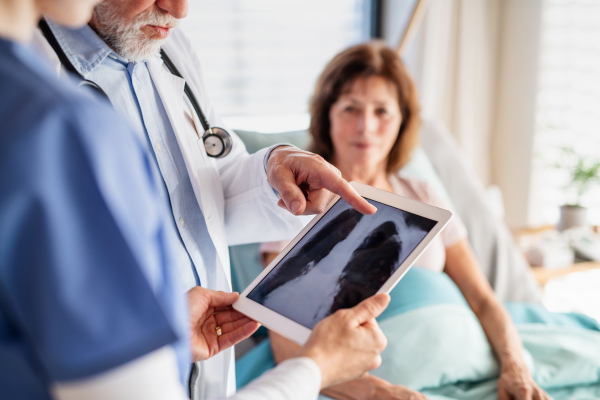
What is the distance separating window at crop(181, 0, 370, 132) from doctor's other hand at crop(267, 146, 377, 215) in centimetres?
141

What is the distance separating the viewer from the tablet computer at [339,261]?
66 cm

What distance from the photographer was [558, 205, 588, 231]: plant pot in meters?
1.91

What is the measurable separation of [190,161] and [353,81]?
743 mm

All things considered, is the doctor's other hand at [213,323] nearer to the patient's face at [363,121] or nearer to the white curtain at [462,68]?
the patient's face at [363,121]

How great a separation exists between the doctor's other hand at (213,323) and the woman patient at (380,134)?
1.78ft

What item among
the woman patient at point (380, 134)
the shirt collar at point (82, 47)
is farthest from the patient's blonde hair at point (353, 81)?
the shirt collar at point (82, 47)

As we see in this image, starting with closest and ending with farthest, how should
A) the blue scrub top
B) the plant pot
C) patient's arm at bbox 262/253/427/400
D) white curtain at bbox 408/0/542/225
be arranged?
the blue scrub top → patient's arm at bbox 262/253/427/400 → the plant pot → white curtain at bbox 408/0/542/225

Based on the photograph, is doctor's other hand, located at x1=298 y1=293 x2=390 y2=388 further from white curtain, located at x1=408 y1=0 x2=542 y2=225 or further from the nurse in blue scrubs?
white curtain, located at x1=408 y1=0 x2=542 y2=225

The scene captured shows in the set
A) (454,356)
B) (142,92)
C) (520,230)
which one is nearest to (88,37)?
(142,92)

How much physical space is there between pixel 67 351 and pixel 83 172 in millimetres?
126

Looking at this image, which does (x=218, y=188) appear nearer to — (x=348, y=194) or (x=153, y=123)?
(x=153, y=123)

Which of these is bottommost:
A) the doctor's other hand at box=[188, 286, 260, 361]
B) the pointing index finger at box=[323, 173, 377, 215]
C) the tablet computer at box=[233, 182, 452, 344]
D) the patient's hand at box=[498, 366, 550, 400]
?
the patient's hand at box=[498, 366, 550, 400]

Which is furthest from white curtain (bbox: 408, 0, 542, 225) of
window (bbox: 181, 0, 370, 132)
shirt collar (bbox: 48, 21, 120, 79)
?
shirt collar (bbox: 48, 21, 120, 79)

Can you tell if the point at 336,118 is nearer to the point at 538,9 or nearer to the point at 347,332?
the point at 347,332
